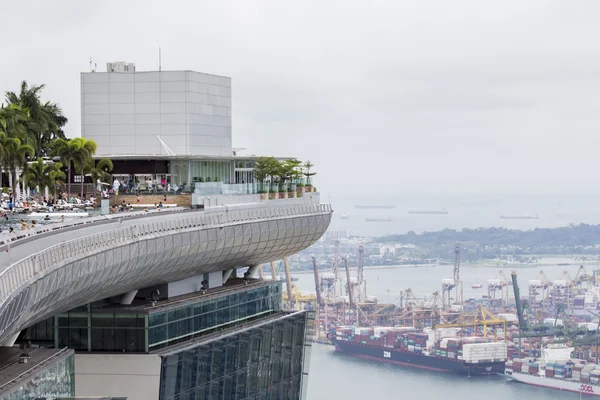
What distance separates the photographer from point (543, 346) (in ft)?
620

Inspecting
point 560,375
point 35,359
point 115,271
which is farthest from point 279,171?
point 560,375

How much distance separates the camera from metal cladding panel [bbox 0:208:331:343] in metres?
23.5

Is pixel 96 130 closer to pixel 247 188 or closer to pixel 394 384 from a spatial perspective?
pixel 247 188

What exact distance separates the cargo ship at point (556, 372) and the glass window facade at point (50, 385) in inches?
6181

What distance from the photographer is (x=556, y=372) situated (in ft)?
595

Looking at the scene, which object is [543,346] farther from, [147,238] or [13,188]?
[147,238]

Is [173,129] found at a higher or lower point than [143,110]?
lower

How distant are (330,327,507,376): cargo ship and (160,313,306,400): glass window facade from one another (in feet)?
427

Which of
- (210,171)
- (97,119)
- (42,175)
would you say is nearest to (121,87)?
(97,119)

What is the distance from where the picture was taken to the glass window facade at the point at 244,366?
3766 cm

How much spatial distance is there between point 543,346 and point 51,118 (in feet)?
463

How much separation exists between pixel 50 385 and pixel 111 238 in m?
6.11

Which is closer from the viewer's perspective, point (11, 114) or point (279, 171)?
point (11, 114)

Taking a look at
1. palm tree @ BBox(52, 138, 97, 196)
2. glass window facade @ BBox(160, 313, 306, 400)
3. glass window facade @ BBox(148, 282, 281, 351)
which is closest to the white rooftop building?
palm tree @ BBox(52, 138, 97, 196)
